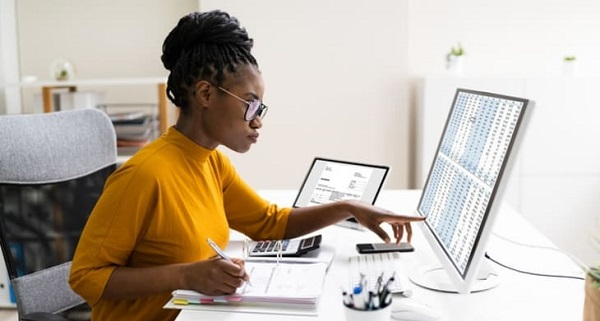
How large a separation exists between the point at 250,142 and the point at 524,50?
249cm

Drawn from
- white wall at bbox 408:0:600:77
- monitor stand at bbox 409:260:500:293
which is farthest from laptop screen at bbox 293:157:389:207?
white wall at bbox 408:0:600:77

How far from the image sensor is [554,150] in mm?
3111

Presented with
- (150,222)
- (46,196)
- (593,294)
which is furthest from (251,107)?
(593,294)

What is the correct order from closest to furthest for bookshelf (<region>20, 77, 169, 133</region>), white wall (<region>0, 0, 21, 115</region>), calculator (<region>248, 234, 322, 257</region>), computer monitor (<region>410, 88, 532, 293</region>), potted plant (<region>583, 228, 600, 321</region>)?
1. potted plant (<region>583, 228, 600, 321</region>)
2. computer monitor (<region>410, 88, 532, 293</region>)
3. calculator (<region>248, 234, 322, 257</region>)
4. bookshelf (<region>20, 77, 169, 133</region>)
5. white wall (<region>0, 0, 21, 115</region>)

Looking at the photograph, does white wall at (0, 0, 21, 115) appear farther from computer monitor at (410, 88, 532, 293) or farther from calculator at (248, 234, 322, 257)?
computer monitor at (410, 88, 532, 293)

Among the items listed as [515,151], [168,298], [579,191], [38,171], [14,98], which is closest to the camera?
[515,151]

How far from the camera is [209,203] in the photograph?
1430mm

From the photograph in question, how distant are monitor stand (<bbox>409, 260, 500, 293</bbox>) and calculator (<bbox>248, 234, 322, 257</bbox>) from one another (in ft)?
0.96

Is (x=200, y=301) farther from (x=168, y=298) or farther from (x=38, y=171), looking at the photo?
(x=38, y=171)

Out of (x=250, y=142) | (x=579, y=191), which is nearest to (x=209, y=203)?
(x=250, y=142)

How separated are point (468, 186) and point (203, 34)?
65cm

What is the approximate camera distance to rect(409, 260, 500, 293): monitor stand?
132 centimetres

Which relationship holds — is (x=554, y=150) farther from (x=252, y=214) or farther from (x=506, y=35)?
(x=252, y=214)

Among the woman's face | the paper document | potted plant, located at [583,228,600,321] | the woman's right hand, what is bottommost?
the paper document
